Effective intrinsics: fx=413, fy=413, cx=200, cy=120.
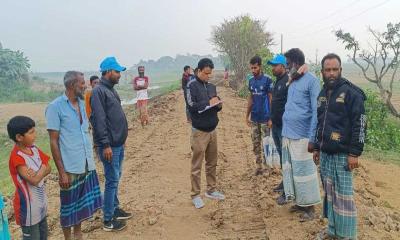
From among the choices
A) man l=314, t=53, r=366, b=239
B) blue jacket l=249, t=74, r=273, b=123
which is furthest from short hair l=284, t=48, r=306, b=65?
blue jacket l=249, t=74, r=273, b=123

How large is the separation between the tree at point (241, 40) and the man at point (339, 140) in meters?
23.0

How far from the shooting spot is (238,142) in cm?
988

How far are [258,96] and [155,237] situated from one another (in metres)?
2.49

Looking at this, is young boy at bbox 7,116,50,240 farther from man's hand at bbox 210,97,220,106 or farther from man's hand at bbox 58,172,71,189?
man's hand at bbox 210,97,220,106

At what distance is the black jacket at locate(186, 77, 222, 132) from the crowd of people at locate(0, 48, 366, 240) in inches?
0.5

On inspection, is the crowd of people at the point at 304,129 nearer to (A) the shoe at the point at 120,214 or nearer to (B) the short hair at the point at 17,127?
(A) the shoe at the point at 120,214

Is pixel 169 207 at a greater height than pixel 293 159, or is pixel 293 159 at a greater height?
pixel 293 159

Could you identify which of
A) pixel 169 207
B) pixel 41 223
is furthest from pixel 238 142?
pixel 41 223

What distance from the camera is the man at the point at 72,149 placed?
12.7ft

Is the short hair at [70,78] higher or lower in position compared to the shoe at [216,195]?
higher

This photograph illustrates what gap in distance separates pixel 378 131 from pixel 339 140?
941 centimetres

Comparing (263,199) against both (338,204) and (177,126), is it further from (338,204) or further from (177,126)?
(177,126)

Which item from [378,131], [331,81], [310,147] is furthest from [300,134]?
[378,131]

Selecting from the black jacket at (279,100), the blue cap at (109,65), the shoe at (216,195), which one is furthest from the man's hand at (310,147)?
the blue cap at (109,65)
